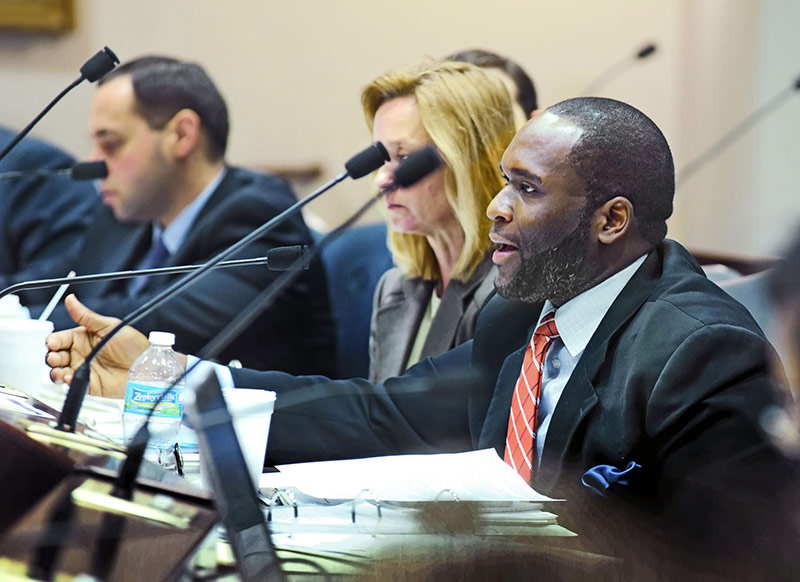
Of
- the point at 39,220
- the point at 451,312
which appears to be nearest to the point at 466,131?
the point at 451,312

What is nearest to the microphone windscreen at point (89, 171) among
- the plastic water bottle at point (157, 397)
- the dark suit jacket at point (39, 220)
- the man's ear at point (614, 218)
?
the plastic water bottle at point (157, 397)

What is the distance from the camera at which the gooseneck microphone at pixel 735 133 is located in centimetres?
163

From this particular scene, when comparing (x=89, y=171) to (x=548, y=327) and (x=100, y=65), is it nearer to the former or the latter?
(x=100, y=65)

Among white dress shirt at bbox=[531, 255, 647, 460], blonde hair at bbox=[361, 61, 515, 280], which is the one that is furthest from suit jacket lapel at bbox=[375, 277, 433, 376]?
white dress shirt at bbox=[531, 255, 647, 460]

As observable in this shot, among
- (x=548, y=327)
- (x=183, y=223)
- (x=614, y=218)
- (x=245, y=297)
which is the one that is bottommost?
(x=245, y=297)

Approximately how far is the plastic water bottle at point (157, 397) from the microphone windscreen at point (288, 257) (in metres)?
0.15

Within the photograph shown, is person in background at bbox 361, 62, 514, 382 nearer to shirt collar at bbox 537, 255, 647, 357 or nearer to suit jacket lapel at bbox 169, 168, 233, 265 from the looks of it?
shirt collar at bbox 537, 255, 647, 357

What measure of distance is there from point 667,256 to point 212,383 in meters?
0.58

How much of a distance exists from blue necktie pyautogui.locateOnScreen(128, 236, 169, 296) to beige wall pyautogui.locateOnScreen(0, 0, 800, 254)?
1.35ft

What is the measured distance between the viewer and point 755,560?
2.35 feet

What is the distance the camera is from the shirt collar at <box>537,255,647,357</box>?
1068 millimetres

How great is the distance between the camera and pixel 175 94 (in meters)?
2.29

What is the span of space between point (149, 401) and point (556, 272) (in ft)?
1.54

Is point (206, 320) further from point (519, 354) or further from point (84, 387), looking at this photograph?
point (84, 387)
